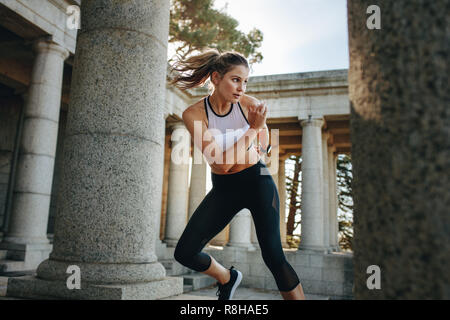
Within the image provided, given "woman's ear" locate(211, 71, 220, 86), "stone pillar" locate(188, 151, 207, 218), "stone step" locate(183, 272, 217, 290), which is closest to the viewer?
"woman's ear" locate(211, 71, 220, 86)

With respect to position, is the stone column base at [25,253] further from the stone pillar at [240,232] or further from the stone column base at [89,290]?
the stone pillar at [240,232]

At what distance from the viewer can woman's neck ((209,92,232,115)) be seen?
4.27 metres

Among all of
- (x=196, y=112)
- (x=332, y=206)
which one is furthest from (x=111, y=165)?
(x=332, y=206)

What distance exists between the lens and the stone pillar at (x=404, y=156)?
5.67 ft

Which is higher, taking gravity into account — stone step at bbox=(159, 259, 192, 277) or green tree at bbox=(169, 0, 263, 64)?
green tree at bbox=(169, 0, 263, 64)

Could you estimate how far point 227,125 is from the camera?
4.21 metres

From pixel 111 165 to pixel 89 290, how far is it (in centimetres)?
157

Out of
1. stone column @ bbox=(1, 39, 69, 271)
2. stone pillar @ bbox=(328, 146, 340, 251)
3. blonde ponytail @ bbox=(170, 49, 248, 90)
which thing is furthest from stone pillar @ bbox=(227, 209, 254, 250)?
blonde ponytail @ bbox=(170, 49, 248, 90)

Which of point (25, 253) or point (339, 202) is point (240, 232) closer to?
point (25, 253)

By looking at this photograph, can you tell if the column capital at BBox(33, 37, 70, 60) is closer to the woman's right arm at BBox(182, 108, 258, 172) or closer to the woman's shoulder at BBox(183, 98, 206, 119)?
the woman's shoulder at BBox(183, 98, 206, 119)

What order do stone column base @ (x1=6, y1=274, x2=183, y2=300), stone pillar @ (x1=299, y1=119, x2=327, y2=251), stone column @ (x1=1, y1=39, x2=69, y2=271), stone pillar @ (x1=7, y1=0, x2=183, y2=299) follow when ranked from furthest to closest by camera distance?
stone pillar @ (x1=299, y1=119, x2=327, y2=251) → stone column @ (x1=1, y1=39, x2=69, y2=271) → stone pillar @ (x1=7, y1=0, x2=183, y2=299) → stone column base @ (x1=6, y1=274, x2=183, y2=300)

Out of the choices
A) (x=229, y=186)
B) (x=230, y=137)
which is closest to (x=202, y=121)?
(x=230, y=137)

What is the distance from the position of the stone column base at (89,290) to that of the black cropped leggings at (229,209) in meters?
0.99

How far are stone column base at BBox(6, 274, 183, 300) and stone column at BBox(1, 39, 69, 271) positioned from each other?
9.02 metres
